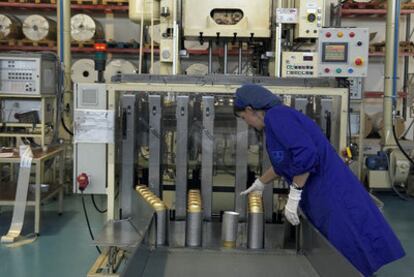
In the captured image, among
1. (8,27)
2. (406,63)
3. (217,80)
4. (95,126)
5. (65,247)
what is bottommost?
(65,247)

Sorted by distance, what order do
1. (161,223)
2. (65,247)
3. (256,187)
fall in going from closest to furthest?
(161,223) → (256,187) → (65,247)

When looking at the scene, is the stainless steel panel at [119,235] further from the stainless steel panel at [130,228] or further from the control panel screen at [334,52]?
the control panel screen at [334,52]

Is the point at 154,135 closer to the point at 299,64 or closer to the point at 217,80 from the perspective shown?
the point at 217,80

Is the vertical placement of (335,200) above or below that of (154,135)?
below

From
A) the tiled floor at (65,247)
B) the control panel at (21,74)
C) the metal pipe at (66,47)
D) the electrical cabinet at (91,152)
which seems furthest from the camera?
the metal pipe at (66,47)

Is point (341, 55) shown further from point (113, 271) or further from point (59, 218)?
point (59, 218)

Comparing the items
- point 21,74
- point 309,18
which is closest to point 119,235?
point 309,18

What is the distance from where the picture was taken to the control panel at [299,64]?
349cm

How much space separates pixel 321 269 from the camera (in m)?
2.03

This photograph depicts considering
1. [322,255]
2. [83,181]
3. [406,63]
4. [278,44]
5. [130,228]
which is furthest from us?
[406,63]

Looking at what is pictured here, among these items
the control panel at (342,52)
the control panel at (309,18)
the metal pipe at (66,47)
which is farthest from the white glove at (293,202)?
the metal pipe at (66,47)

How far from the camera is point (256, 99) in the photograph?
2244 millimetres

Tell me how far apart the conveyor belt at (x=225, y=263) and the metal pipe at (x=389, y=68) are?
3805mm

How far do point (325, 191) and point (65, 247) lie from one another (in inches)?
93.9
